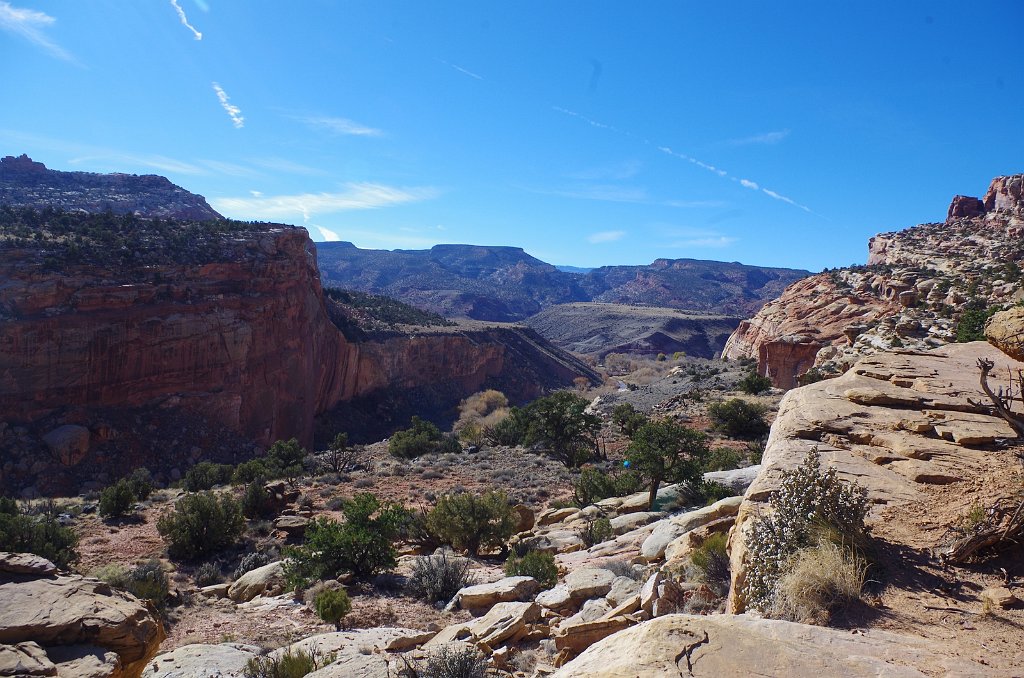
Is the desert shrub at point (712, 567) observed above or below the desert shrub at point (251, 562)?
above

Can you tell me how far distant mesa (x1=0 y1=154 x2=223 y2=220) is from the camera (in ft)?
188

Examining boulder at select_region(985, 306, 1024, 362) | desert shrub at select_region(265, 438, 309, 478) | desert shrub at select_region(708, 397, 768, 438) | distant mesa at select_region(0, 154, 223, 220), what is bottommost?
desert shrub at select_region(265, 438, 309, 478)

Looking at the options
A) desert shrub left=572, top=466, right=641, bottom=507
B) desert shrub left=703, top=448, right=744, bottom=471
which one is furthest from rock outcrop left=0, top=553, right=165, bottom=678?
desert shrub left=703, top=448, right=744, bottom=471

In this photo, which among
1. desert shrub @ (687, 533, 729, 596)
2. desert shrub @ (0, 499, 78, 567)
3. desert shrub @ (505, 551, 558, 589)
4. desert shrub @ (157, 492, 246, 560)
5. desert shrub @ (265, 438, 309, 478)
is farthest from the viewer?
desert shrub @ (265, 438, 309, 478)

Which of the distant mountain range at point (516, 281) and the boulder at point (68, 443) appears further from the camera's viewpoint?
the distant mountain range at point (516, 281)

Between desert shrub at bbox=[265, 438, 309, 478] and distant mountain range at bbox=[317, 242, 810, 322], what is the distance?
264ft

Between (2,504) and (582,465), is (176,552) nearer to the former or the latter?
(2,504)

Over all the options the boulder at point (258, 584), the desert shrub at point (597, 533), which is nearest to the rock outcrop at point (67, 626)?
the boulder at point (258, 584)

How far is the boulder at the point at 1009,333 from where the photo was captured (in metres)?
8.47

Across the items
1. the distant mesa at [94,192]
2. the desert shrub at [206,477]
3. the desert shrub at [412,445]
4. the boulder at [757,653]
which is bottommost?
the desert shrub at [206,477]

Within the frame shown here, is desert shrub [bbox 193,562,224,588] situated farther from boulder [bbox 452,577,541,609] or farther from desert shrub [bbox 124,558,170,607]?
boulder [bbox 452,577,541,609]

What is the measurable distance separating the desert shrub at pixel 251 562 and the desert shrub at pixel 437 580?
14.1 ft

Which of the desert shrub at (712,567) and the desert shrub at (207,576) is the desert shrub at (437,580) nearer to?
the desert shrub at (712,567)

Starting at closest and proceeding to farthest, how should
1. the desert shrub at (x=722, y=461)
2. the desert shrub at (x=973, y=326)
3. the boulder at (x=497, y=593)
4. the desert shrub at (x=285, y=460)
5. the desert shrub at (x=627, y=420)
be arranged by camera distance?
1. the boulder at (x=497, y=593)
2. the desert shrub at (x=973, y=326)
3. the desert shrub at (x=722, y=461)
4. the desert shrub at (x=285, y=460)
5. the desert shrub at (x=627, y=420)
